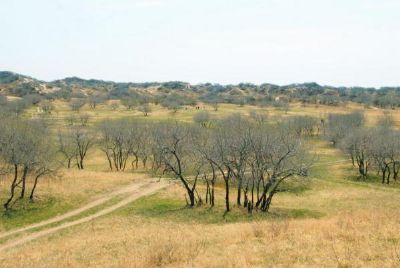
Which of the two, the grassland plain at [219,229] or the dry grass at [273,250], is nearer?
the dry grass at [273,250]

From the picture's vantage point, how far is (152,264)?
1507 cm

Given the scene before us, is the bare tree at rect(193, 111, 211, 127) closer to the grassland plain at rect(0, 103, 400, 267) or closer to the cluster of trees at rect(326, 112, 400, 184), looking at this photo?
the grassland plain at rect(0, 103, 400, 267)

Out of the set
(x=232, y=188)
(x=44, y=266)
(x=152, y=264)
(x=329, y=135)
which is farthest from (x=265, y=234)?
(x=329, y=135)

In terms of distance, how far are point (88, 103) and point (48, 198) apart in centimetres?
11556

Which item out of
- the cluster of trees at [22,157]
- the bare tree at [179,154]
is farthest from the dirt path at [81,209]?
the bare tree at [179,154]

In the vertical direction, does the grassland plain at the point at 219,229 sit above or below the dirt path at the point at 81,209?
above

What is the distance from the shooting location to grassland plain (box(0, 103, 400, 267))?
15.1 m

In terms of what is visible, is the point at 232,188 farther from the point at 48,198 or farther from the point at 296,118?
the point at 296,118

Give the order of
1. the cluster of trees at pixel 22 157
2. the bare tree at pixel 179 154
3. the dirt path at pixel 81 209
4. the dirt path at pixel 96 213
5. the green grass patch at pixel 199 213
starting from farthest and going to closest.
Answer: the cluster of trees at pixel 22 157
the bare tree at pixel 179 154
the dirt path at pixel 81 209
the green grass patch at pixel 199 213
the dirt path at pixel 96 213

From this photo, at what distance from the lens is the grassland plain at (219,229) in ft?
49.5

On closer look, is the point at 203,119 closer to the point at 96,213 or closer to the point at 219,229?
the point at 96,213

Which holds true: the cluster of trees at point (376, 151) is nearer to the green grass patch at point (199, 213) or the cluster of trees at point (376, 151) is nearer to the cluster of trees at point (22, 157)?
the green grass patch at point (199, 213)

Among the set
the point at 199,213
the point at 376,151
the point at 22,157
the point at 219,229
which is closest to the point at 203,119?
the point at 376,151

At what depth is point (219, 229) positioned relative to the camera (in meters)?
26.4
